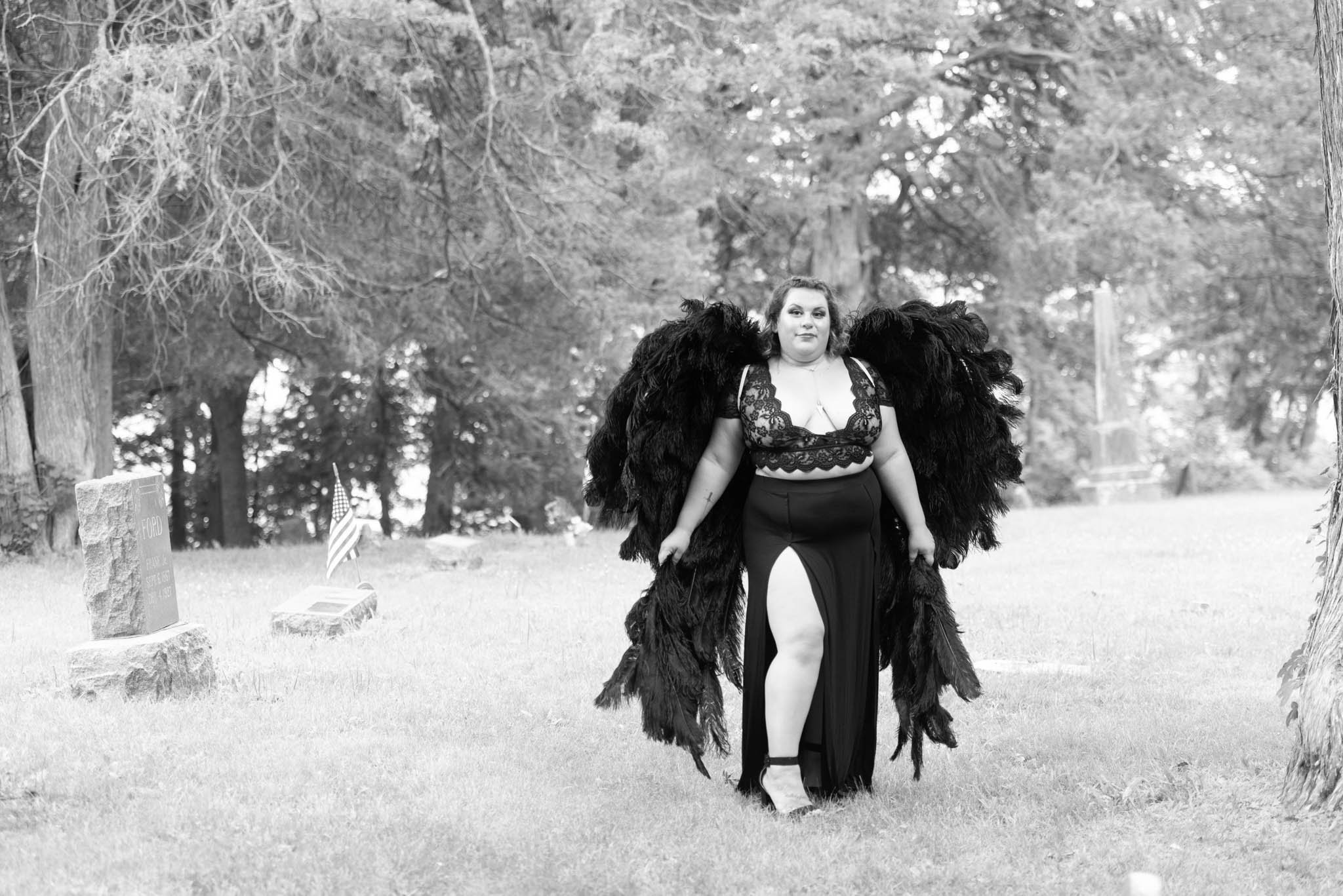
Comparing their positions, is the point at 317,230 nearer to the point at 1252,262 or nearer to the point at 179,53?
the point at 179,53

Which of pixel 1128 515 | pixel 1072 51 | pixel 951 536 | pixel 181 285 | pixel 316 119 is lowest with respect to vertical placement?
pixel 1128 515

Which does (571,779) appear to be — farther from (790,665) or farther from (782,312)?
(782,312)

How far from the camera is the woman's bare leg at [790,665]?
18.1ft

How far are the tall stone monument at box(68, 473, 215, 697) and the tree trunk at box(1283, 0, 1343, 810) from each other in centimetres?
559

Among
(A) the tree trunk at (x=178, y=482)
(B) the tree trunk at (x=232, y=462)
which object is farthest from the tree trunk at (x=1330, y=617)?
(A) the tree trunk at (x=178, y=482)

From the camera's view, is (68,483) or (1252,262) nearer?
(68,483)

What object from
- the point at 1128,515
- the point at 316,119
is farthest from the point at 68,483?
the point at 1128,515

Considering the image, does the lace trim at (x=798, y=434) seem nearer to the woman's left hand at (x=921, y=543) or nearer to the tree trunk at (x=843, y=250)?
the woman's left hand at (x=921, y=543)

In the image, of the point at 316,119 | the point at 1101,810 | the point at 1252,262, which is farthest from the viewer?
the point at 1252,262

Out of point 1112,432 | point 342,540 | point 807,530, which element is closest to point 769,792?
point 807,530

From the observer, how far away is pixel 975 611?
1116 centimetres

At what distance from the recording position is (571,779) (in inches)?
240

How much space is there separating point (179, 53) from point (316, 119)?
2412 mm

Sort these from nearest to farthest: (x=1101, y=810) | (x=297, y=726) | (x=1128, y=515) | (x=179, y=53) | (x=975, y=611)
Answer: (x=1101, y=810), (x=297, y=726), (x=975, y=611), (x=179, y=53), (x=1128, y=515)
